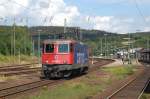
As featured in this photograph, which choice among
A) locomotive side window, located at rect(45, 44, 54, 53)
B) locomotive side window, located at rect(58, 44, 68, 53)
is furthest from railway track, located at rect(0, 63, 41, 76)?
locomotive side window, located at rect(58, 44, 68, 53)

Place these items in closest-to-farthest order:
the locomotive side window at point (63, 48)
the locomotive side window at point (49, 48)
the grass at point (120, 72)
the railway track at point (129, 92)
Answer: the railway track at point (129, 92) < the locomotive side window at point (63, 48) < the locomotive side window at point (49, 48) < the grass at point (120, 72)

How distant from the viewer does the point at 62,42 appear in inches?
1449

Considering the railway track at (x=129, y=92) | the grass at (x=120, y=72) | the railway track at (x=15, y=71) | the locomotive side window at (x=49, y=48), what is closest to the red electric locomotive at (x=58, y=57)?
the locomotive side window at (x=49, y=48)

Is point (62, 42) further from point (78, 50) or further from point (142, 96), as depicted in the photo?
point (142, 96)

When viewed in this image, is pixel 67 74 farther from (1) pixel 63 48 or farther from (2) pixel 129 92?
(2) pixel 129 92

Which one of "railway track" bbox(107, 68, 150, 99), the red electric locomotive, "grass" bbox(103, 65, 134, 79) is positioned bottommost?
"grass" bbox(103, 65, 134, 79)

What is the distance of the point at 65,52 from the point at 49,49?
135cm

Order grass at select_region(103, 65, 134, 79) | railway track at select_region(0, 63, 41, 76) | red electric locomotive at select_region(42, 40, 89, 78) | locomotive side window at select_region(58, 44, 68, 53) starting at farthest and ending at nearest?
1. grass at select_region(103, 65, 134, 79)
2. railway track at select_region(0, 63, 41, 76)
3. locomotive side window at select_region(58, 44, 68, 53)
4. red electric locomotive at select_region(42, 40, 89, 78)

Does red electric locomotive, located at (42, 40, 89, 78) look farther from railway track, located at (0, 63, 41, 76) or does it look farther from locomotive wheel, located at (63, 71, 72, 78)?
railway track, located at (0, 63, 41, 76)

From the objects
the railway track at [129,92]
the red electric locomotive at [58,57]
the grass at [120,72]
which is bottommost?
the grass at [120,72]

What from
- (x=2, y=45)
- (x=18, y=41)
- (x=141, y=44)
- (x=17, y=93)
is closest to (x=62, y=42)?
(x=17, y=93)

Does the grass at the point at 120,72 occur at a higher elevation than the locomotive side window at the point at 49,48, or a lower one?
lower

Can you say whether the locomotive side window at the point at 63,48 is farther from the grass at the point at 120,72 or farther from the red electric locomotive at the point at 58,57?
the grass at the point at 120,72

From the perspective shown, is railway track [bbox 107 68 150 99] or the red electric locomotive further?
the red electric locomotive
